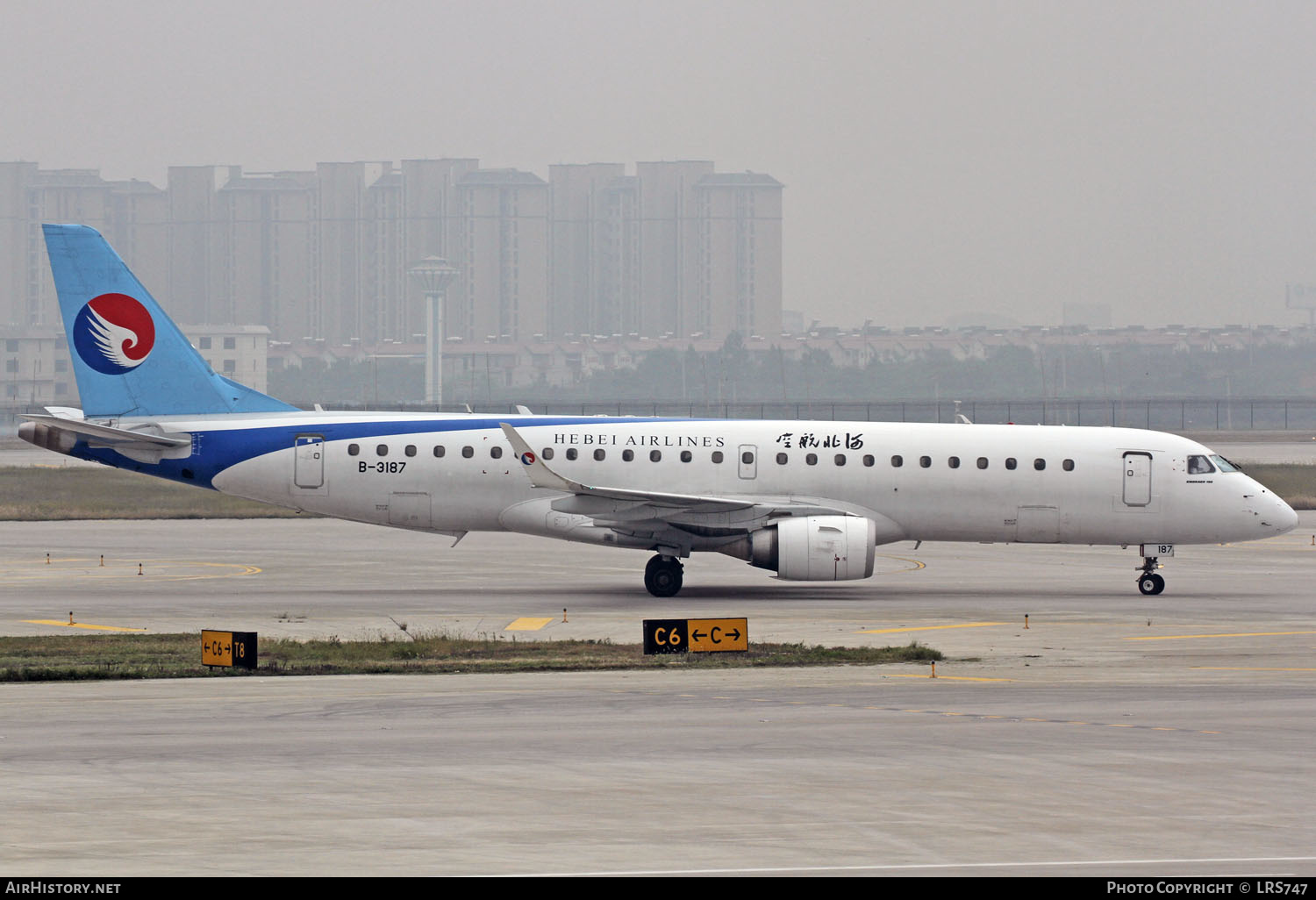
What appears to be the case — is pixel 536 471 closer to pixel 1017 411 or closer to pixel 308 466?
pixel 308 466

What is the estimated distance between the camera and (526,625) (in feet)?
97.3

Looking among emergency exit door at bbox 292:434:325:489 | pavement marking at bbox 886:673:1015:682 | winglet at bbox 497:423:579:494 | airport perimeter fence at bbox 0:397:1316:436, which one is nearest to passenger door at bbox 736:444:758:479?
winglet at bbox 497:423:579:494

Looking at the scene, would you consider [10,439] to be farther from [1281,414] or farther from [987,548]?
[1281,414]

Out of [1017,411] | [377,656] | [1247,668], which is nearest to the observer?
[1247,668]

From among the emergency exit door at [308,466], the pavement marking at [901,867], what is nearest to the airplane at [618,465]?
the emergency exit door at [308,466]

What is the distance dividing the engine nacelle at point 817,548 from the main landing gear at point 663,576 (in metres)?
1.81

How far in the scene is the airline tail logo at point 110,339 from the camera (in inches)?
1409

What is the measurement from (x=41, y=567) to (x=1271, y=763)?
105ft

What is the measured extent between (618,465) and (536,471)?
2.66 meters

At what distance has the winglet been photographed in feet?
109

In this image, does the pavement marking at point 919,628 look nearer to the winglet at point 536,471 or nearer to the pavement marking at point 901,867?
the winglet at point 536,471

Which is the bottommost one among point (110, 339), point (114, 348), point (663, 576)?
point (663, 576)

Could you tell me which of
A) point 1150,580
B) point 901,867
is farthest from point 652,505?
point 901,867

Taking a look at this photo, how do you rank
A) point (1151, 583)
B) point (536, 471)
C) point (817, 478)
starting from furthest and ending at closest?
point (1151, 583) < point (817, 478) < point (536, 471)
